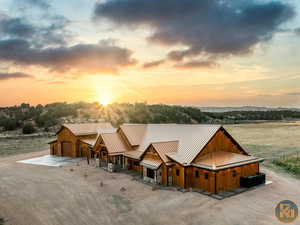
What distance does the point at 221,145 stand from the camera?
22781 mm

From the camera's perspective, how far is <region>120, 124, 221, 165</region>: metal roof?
2114 cm

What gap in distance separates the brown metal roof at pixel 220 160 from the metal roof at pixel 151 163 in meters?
3.51

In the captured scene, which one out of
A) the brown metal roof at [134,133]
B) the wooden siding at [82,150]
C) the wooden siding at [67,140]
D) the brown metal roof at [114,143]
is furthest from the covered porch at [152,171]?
the wooden siding at [67,140]

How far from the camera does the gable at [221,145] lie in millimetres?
21519

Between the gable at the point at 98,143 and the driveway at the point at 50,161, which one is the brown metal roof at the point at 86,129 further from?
the gable at the point at 98,143

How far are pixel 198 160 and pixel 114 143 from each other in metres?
12.0

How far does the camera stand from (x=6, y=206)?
16406mm

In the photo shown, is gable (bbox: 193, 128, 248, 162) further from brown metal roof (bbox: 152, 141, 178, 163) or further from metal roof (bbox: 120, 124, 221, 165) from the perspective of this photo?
brown metal roof (bbox: 152, 141, 178, 163)

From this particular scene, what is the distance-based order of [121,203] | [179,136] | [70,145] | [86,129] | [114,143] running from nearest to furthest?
1. [121,203]
2. [179,136]
3. [114,143]
4. [70,145]
5. [86,129]

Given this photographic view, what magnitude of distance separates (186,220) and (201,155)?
7.93 metres

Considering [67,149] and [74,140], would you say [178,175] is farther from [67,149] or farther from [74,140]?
[67,149]

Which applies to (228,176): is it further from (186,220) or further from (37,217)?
(37,217)

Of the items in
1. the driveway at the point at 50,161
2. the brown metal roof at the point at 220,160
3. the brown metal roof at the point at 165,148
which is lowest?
the driveway at the point at 50,161

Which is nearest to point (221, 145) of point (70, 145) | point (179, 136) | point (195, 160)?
point (195, 160)
